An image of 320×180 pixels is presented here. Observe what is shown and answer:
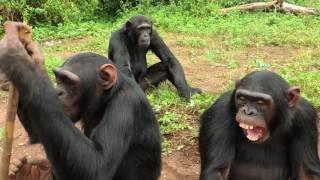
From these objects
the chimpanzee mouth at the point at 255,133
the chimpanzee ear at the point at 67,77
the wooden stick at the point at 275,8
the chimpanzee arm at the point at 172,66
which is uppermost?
the chimpanzee ear at the point at 67,77

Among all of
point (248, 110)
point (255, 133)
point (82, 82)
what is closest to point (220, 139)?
point (255, 133)

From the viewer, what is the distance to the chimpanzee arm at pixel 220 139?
488cm

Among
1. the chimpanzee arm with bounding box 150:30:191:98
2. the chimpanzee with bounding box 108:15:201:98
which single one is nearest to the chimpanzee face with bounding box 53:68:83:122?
the chimpanzee arm with bounding box 150:30:191:98

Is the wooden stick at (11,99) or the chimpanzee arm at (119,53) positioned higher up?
the wooden stick at (11,99)

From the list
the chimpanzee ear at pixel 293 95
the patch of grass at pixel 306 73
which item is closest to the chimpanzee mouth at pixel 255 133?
the chimpanzee ear at pixel 293 95

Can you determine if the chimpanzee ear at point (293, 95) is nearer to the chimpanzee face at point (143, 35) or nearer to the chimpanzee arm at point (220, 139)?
the chimpanzee arm at point (220, 139)

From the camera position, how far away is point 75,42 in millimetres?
13414

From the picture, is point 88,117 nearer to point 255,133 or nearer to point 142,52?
point 255,133

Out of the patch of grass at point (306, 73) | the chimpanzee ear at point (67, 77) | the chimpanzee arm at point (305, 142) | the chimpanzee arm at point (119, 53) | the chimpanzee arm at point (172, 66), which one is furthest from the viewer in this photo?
the chimpanzee arm at point (119, 53)

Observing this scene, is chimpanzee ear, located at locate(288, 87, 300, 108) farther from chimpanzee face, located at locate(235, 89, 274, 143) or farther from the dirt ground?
the dirt ground

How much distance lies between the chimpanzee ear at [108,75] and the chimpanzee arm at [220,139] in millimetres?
1213

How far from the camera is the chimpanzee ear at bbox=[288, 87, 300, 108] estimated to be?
462 centimetres

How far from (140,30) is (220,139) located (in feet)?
17.0

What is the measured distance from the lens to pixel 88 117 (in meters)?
4.33
